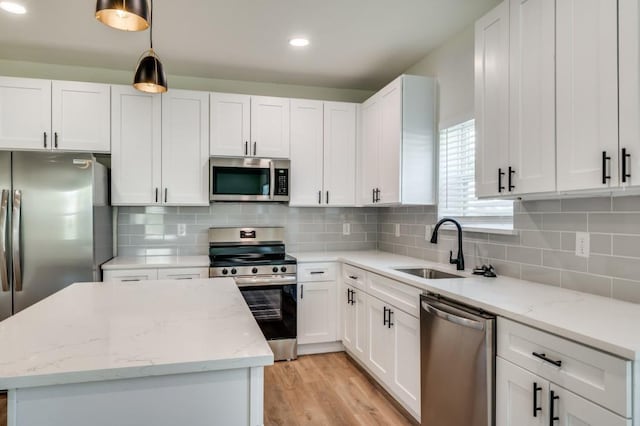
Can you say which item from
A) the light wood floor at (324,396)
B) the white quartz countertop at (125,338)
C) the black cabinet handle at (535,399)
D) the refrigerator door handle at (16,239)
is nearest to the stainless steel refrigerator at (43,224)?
the refrigerator door handle at (16,239)

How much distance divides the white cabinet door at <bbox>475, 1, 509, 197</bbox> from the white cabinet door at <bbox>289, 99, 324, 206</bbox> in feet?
6.18

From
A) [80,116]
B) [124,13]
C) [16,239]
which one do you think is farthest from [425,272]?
[80,116]

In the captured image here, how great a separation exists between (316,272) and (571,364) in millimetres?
2464

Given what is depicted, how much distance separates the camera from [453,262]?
9.66 ft

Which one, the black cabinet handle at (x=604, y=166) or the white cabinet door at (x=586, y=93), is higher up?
the white cabinet door at (x=586, y=93)

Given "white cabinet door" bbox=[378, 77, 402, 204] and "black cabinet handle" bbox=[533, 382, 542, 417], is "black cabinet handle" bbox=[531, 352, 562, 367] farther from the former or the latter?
"white cabinet door" bbox=[378, 77, 402, 204]

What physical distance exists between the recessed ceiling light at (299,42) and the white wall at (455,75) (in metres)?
1.04

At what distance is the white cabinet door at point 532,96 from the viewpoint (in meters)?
1.82

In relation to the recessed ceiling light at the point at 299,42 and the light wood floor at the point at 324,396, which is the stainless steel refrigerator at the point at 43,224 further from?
the recessed ceiling light at the point at 299,42

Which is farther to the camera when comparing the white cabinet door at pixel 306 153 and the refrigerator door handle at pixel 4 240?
the white cabinet door at pixel 306 153

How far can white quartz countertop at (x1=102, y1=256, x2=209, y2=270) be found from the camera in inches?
128

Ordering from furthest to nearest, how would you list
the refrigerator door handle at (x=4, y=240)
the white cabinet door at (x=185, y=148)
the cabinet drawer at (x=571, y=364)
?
the white cabinet door at (x=185, y=148) < the refrigerator door handle at (x=4, y=240) < the cabinet drawer at (x=571, y=364)

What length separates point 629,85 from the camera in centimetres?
147

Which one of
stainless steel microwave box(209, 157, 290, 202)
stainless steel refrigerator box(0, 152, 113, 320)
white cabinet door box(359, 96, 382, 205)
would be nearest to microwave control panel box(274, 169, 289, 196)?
stainless steel microwave box(209, 157, 290, 202)
